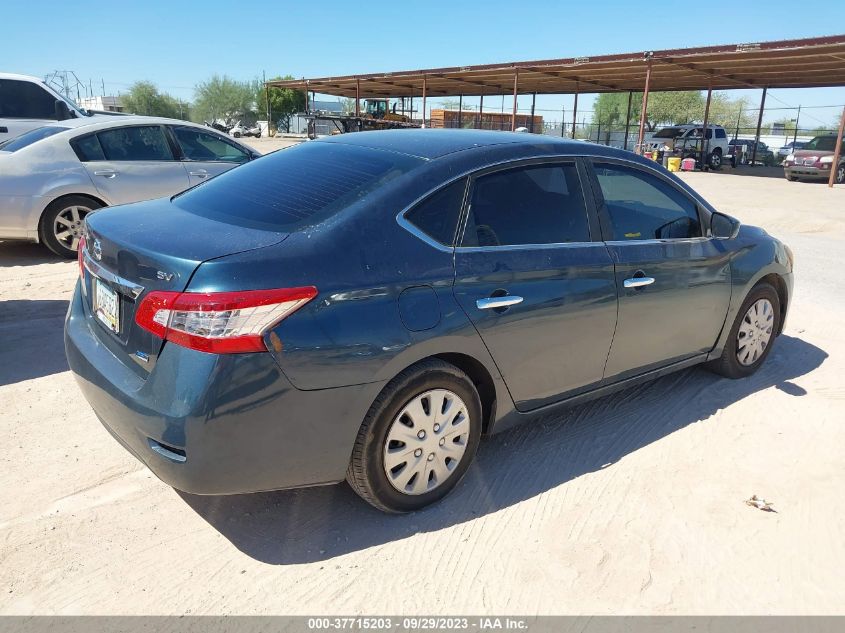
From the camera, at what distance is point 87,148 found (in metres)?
7.32

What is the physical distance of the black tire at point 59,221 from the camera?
7.08 metres

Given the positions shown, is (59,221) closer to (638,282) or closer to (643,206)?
(643,206)

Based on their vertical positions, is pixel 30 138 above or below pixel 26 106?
below

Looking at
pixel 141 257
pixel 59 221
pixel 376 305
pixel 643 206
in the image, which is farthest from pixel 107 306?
pixel 59 221

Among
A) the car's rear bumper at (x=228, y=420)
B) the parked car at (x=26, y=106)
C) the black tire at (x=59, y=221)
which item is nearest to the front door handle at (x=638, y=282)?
the car's rear bumper at (x=228, y=420)

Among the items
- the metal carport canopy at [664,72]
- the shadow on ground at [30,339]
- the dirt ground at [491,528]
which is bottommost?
the dirt ground at [491,528]

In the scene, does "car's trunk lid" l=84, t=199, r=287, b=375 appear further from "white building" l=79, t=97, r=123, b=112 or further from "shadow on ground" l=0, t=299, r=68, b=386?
"white building" l=79, t=97, r=123, b=112

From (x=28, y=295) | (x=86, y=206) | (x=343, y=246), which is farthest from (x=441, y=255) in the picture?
(x=86, y=206)

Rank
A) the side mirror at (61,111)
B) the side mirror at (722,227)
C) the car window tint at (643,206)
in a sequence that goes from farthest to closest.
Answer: the side mirror at (61,111) → the side mirror at (722,227) → the car window tint at (643,206)

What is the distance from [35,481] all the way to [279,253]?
1.81 meters

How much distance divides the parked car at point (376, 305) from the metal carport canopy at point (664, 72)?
17654 millimetres

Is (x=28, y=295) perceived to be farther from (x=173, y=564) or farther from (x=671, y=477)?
(x=671, y=477)

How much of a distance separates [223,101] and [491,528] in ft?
265

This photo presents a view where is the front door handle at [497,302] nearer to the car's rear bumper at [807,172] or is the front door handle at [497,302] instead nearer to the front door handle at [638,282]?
the front door handle at [638,282]
